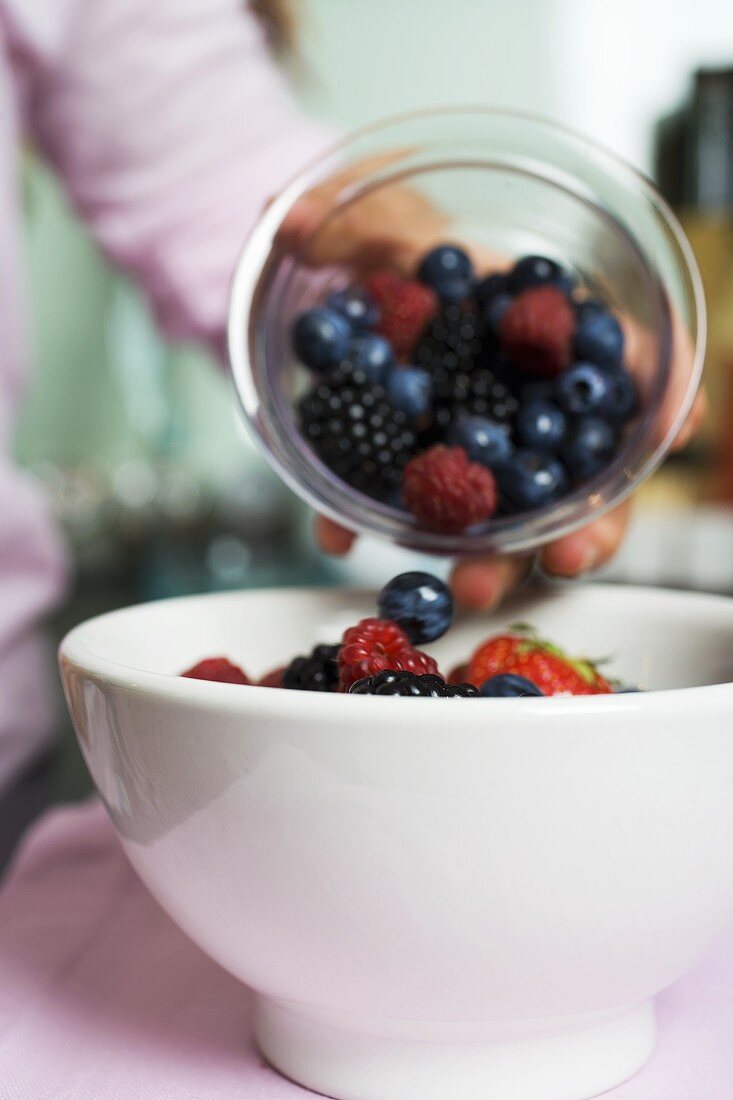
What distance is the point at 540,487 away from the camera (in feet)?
2.01

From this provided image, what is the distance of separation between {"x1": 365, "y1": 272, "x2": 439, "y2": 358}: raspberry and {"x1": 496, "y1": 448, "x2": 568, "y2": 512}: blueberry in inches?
4.0

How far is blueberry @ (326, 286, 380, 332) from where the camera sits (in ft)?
2.20

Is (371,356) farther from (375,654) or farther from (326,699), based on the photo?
(326,699)

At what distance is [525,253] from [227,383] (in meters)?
1.50

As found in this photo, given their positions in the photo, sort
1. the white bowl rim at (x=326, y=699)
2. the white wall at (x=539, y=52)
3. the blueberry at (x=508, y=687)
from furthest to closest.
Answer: the white wall at (x=539, y=52) < the blueberry at (x=508, y=687) < the white bowl rim at (x=326, y=699)

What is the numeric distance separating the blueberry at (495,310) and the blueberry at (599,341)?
0.04 metres

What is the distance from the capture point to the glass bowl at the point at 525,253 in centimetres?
62

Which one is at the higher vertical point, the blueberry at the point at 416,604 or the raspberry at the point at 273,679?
the blueberry at the point at 416,604

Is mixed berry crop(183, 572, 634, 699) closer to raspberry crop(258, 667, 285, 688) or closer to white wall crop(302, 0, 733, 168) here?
raspberry crop(258, 667, 285, 688)

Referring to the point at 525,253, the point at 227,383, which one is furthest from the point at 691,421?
the point at 227,383

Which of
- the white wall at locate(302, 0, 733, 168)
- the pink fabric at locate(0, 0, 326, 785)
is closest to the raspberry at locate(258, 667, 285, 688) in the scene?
the pink fabric at locate(0, 0, 326, 785)

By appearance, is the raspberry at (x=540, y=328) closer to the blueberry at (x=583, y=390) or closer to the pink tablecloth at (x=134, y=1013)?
the blueberry at (x=583, y=390)

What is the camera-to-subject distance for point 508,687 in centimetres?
45

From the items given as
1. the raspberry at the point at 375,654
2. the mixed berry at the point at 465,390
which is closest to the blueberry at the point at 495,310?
the mixed berry at the point at 465,390
